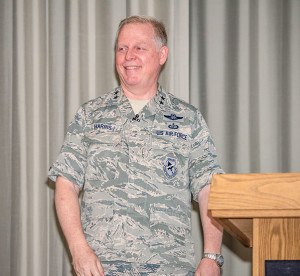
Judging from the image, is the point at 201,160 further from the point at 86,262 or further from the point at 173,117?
the point at 86,262

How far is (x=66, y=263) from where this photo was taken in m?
2.61

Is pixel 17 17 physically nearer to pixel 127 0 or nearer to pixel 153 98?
pixel 127 0

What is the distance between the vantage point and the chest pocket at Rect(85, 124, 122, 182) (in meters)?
1.98

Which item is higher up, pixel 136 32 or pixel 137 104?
pixel 136 32

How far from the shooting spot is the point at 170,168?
2.01m

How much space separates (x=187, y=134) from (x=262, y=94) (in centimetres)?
76

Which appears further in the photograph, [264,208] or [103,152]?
[103,152]

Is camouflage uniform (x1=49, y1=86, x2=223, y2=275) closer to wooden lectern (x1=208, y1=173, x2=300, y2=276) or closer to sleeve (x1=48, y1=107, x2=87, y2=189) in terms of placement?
sleeve (x1=48, y1=107, x2=87, y2=189)

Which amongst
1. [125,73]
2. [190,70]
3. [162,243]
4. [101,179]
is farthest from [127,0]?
[162,243]

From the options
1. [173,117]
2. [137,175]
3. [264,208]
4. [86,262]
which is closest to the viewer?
[264,208]

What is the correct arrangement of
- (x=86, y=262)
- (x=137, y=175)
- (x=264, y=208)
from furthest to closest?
(x=137, y=175)
(x=86, y=262)
(x=264, y=208)

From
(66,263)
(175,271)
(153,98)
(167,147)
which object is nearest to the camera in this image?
(175,271)

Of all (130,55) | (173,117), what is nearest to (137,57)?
(130,55)

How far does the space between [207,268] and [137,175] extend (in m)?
0.43
